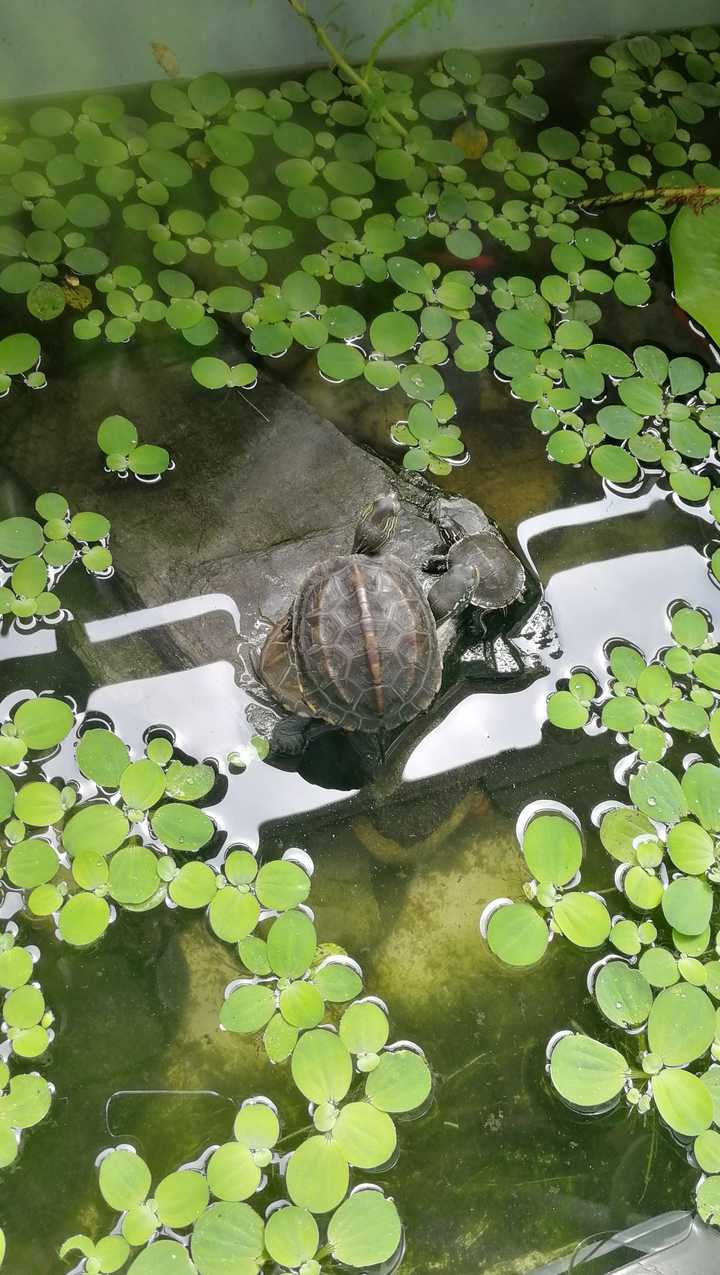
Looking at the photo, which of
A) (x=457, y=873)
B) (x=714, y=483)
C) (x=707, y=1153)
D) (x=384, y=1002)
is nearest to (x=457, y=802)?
(x=457, y=873)

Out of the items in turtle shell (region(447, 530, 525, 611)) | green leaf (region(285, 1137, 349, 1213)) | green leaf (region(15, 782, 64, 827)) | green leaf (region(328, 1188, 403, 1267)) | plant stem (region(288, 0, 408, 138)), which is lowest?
green leaf (region(328, 1188, 403, 1267))

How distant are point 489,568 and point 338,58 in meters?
1.87

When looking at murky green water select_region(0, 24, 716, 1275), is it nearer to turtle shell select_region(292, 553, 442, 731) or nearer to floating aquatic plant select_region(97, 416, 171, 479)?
floating aquatic plant select_region(97, 416, 171, 479)

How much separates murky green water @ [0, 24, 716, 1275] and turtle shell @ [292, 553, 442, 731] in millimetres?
213

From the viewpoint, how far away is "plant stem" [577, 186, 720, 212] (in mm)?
3047

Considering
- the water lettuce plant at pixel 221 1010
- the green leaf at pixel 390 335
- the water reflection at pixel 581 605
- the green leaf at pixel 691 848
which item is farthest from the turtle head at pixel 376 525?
Answer: the green leaf at pixel 691 848

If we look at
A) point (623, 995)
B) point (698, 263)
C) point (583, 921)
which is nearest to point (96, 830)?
point (583, 921)

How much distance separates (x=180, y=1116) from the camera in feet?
6.25

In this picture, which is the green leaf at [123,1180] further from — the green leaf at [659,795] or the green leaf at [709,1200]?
the green leaf at [659,795]

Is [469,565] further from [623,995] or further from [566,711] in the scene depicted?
[623,995]

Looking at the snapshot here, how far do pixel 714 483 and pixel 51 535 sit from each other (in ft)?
6.49

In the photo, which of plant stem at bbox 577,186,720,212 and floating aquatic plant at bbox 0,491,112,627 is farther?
plant stem at bbox 577,186,720,212

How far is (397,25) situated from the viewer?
9.34ft

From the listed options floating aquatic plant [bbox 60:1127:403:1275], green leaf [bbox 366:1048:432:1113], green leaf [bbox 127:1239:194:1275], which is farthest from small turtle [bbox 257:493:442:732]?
green leaf [bbox 127:1239:194:1275]
